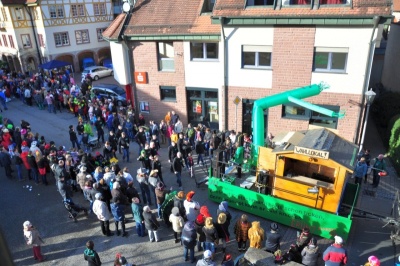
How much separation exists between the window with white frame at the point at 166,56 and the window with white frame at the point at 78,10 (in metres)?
21.1

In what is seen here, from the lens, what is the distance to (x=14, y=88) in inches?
1012

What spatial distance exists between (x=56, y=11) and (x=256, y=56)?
25.9 m

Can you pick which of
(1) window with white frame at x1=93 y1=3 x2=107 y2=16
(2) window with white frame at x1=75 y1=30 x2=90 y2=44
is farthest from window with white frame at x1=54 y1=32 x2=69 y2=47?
(1) window with white frame at x1=93 y1=3 x2=107 y2=16

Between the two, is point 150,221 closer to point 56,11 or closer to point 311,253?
point 311,253

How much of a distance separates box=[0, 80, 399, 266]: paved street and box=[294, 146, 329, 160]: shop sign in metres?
2.75

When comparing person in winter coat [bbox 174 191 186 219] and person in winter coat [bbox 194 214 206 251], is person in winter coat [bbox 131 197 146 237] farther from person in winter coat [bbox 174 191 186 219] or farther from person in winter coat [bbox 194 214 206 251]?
person in winter coat [bbox 194 214 206 251]

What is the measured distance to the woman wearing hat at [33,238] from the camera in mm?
9375

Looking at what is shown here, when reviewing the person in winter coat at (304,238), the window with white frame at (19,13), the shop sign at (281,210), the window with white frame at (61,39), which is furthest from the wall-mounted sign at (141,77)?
the window with white frame at (19,13)

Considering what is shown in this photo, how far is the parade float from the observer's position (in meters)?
10.1

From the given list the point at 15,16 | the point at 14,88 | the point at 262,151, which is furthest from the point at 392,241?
the point at 15,16

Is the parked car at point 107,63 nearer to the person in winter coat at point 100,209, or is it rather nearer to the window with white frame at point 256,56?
the window with white frame at point 256,56

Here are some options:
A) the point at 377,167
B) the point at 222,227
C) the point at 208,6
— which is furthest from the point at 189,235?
the point at 208,6

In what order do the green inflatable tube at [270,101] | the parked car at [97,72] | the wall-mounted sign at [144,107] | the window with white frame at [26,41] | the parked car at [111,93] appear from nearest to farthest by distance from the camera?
1. the green inflatable tube at [270,101]
2. the wall-mounted sign at [144,107]
3. the parked car at [111,93]
4. the parked car at [97,72]
5. the window with white frame at [26,41]

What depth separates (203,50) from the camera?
18.3 meters
